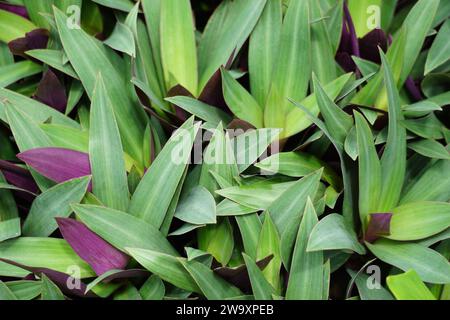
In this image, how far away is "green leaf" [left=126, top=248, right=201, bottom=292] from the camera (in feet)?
2.75

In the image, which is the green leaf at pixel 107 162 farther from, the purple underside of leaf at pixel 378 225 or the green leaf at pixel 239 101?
the purple underside of leaf at pixel 378 225

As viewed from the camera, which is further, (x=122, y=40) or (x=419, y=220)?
(x=122, y=40)

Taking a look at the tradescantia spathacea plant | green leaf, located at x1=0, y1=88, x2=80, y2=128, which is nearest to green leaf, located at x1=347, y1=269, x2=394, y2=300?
A: the tradescantia spathacea plant

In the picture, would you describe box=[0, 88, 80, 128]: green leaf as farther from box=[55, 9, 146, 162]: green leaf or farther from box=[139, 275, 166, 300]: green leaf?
box=[139, 275, 166, 300]: green leaf

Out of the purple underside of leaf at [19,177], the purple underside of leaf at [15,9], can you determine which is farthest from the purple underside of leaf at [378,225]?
the purple underside of leaf at [15,9]

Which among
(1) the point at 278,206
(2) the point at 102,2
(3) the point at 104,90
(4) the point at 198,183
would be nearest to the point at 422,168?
(1) the point at 278,206

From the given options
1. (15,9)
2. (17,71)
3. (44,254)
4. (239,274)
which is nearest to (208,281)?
(239,274)

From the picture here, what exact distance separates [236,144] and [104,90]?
0.23 m

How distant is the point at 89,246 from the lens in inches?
34.1

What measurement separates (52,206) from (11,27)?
17.6 inches

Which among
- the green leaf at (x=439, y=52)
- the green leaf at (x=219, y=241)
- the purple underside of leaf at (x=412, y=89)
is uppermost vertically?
the green leaf at (x=439, y=52)

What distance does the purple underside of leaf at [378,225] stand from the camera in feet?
2.84

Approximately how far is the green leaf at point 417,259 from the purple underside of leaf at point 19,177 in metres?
0.56

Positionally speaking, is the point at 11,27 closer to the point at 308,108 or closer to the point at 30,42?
the point at 30,42
